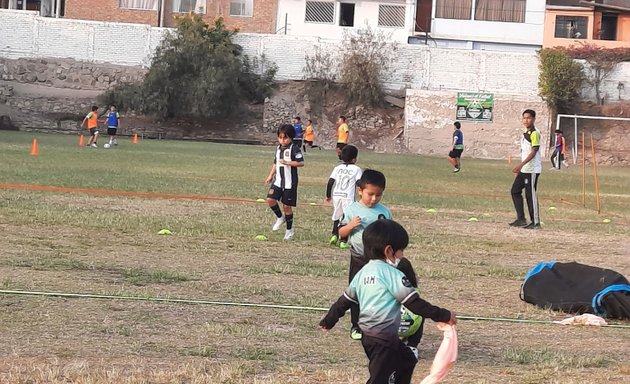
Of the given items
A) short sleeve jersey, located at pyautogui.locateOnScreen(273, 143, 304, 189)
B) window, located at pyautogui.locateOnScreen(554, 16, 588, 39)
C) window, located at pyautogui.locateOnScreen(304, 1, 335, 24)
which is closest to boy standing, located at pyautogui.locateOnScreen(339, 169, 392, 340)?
short sleeve jersey, located at pyautogui.locateOnScreen(273, 143, 304, 189)

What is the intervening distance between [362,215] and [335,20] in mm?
61280

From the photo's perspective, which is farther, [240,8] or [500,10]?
[240,8]

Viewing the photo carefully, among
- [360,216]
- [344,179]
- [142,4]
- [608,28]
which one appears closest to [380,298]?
[360,216]

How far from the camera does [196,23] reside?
61219 mm

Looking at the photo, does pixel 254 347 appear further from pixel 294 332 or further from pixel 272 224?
pixel 272 224

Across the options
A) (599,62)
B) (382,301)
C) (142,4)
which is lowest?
(382,301)

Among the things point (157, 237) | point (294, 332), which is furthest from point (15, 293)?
point (157, 237)

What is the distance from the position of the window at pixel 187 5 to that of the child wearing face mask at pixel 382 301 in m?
64.3

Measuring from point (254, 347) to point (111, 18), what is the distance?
208 ft

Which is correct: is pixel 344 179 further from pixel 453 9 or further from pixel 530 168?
pixel 453 9

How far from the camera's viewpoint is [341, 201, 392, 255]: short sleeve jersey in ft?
24.0

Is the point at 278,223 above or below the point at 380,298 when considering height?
below

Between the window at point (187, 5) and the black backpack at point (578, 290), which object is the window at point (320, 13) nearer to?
the window at point (187, 5)

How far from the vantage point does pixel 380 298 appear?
536 centimetres
